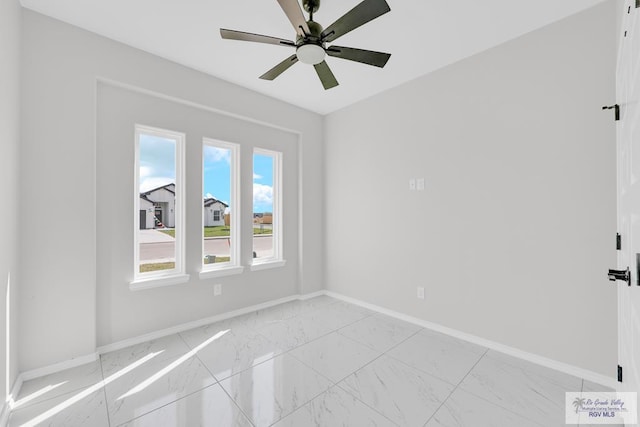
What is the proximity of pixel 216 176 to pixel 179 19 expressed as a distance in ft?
5.23

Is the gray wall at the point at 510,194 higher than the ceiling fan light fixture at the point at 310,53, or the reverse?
the ceiling fan light fixture at the point at 310,53

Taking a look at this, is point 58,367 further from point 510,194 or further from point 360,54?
point 510,194

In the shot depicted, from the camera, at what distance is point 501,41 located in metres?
2.46

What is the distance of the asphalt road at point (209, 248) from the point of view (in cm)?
282

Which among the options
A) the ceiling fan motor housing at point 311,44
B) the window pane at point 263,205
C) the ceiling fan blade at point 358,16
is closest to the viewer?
the ceiling fan blade at point 358,16

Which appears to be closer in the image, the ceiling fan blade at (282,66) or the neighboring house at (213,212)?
the ceiling fan blade at (282,66)

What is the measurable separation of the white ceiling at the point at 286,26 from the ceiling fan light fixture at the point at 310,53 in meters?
0.47

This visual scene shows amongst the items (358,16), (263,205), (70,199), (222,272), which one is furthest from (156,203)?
(358,16)

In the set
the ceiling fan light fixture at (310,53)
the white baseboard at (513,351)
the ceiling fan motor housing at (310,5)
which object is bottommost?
the white baseboard at (513,351)

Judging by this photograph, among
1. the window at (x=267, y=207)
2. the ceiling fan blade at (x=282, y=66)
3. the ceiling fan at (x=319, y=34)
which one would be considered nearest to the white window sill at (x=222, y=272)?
the window at (x=267, y=207)

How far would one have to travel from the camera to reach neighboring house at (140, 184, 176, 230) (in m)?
2.81

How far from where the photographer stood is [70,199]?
2248mm

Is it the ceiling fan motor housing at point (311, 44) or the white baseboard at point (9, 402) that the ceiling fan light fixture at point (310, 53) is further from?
the white baseboard at point (9, 402)

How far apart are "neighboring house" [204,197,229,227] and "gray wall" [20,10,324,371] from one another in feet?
2.59
